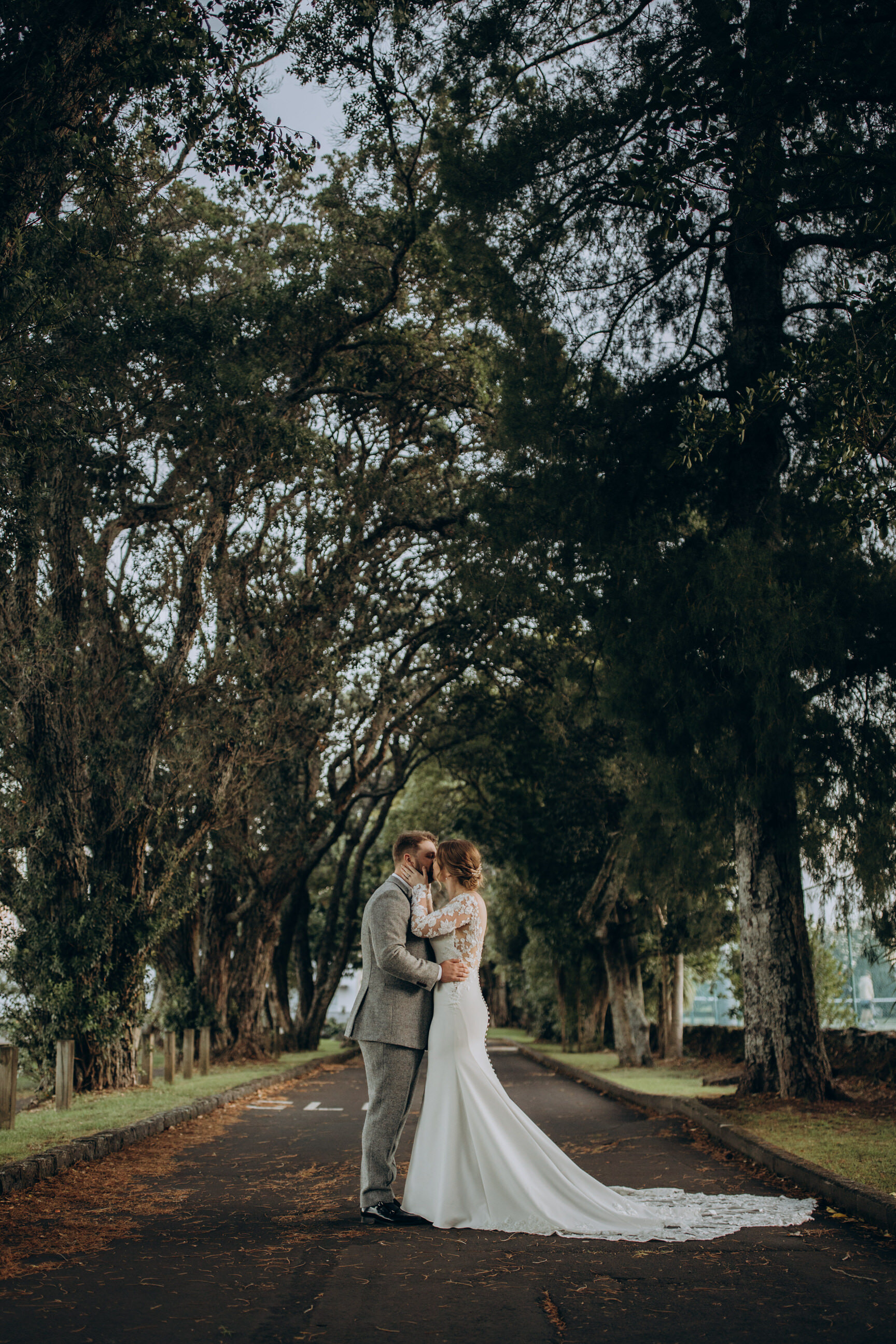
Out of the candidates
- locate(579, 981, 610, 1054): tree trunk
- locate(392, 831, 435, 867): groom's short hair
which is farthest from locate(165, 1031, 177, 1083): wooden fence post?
locate(579, 981, 610, 1054): tree trunk

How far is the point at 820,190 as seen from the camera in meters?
9.33

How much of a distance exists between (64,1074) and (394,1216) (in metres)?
7.40

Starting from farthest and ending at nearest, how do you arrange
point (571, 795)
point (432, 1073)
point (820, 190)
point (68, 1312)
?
point (571, 795) → point (820, 190) → point (432, 1073) → point (68, 1312)

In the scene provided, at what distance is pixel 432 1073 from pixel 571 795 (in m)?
16.8

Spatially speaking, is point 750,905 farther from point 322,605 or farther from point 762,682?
point 322,605

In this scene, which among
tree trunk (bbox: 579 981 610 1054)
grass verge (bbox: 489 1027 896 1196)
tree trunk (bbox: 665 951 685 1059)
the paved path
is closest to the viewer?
the paved path

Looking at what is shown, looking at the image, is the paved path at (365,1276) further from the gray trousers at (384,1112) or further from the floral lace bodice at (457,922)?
the floral lace bodice at (457,922)

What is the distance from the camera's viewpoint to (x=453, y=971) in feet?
20.9

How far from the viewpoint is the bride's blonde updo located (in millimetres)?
6363

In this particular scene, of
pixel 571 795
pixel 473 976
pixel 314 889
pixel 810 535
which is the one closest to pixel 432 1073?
pixel 473 976

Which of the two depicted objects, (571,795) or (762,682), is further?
(571,795)

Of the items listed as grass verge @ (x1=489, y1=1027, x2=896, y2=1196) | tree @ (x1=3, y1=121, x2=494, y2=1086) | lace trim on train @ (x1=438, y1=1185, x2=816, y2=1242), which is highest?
tree @ (x1=3, y1=121, x2=494, y2=1086)

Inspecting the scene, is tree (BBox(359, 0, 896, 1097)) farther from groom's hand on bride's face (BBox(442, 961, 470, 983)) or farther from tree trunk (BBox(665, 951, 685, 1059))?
tree trunk (BBox(665, 951, 685, 1059))

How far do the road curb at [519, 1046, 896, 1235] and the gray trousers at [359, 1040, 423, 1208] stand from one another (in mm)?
2611
